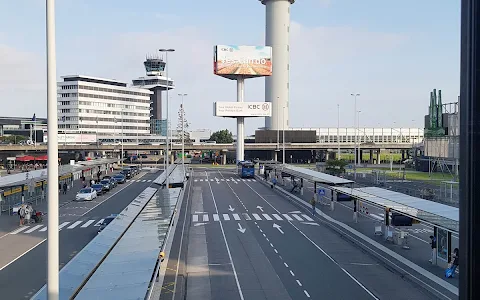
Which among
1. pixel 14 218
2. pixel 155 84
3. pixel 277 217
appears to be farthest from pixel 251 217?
pixel 155 84

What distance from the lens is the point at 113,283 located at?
1159cm

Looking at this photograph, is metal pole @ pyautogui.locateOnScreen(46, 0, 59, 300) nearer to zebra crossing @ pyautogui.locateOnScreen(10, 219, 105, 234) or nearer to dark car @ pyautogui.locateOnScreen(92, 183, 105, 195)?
zebra crossing @ pyautogui.locateOnScreen(10, 219, 105, 234)

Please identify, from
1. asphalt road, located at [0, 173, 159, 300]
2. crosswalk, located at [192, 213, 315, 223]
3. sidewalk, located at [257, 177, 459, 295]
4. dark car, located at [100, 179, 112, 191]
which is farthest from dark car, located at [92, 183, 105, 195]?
sidewalk, located at [257, 177, 459, 295]

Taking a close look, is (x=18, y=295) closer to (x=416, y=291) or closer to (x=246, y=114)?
(x=416, y=291)

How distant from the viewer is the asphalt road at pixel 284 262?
17469 mm

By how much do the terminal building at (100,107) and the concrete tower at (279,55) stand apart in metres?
37.6

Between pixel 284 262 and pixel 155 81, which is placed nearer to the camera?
pixel 284 262

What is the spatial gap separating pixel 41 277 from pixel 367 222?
21.0 m

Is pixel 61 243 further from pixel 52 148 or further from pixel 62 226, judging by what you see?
pixel 52 148

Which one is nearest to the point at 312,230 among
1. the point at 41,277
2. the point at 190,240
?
the point at 190,240

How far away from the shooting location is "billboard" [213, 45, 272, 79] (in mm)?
81250

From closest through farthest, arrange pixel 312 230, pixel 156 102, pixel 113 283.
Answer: pixel 113 283 → pixel 312 230 → pixel 156 102

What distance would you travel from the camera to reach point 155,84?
617ft

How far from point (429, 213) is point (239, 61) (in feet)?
209
